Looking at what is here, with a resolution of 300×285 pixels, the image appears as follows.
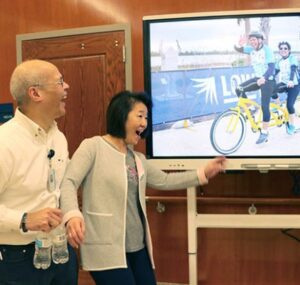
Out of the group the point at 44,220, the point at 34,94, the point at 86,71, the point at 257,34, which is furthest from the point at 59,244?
the point at 257,34

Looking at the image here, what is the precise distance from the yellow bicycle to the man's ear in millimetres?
1140

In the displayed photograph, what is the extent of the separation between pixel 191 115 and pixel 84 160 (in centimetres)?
87

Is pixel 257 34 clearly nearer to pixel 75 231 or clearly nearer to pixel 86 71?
pixel 86 71

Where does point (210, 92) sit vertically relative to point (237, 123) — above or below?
above

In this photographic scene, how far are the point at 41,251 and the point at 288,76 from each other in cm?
168

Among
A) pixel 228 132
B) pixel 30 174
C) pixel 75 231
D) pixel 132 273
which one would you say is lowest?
pixel 132 273

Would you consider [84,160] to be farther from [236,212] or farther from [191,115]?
[236,212]

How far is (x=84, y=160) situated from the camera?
1.85 meters

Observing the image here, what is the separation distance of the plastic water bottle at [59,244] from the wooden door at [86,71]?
4.11 ft

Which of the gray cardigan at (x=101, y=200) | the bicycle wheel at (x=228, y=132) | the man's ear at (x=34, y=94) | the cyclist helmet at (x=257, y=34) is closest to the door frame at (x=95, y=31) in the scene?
the bicycle wheel at (x=228, y=132)

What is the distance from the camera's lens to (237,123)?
2.42 meters

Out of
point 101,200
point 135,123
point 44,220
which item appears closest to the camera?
point 44,220

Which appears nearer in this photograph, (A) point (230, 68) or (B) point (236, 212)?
(A) point (230, 68)

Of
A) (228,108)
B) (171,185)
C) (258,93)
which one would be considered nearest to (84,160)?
(171,185)
